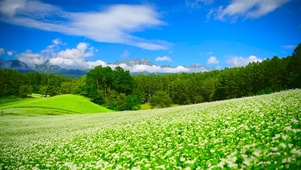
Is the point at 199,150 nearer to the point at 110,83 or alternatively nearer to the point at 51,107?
the point at 51,107

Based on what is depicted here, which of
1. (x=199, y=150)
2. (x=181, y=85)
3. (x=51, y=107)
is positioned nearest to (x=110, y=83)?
(x=181, y=85)

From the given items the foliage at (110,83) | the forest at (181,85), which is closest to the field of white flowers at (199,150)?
the forest at (181,85)

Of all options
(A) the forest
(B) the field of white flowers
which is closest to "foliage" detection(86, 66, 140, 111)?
(A) the forest

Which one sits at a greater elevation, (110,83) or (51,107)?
(110,83)

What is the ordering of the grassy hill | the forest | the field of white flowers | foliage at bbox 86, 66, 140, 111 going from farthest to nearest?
1. foliage at bbox 86, 66, 140, 111
2. the forest
3. the grassy hill
4. the field of white flowers

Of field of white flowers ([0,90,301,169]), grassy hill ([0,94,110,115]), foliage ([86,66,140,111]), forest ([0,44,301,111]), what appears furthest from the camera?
foliage ([86,66,140,111])

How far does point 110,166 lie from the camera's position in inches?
473

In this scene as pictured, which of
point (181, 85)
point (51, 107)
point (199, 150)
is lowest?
point (51, 107)

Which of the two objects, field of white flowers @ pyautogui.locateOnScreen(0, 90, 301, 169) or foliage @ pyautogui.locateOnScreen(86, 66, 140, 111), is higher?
foliage @ pyautogui.locateOnScreen(86, 66, 140, 111)

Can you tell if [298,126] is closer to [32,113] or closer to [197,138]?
[197,138]

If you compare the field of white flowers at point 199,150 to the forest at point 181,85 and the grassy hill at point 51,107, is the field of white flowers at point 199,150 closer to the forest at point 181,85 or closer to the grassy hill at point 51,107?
the grassy hill at point 51,107

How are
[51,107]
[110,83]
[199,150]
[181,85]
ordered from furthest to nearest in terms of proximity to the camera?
[181,85]
[110,83]
[51,107]
[199,150]

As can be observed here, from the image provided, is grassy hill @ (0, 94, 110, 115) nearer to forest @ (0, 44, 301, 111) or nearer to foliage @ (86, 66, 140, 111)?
forest @ (0, 44, 301, 111)

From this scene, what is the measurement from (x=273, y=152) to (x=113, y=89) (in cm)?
12393
